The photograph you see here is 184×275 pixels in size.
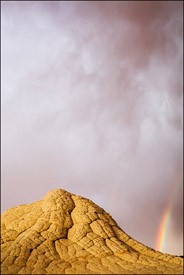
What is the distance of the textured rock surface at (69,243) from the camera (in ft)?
40.9

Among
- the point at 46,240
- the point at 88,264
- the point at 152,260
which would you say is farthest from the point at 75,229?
the point at 152,260

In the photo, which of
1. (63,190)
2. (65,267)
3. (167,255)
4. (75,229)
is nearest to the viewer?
(65,267)

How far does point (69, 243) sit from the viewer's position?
48.4 feet

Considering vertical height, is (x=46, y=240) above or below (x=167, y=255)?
above

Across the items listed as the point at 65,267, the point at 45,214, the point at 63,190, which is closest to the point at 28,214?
the point at 45,214

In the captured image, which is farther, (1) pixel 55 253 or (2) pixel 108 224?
(2) pixel 108 224

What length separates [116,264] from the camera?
12844mm

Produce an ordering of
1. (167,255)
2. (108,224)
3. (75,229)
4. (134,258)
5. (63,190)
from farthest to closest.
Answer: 1. (63,190)
2. (108,224)
3. (75,229)
4. (167,255)
5. (134,258)

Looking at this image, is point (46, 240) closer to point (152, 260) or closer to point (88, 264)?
point (88, 264)

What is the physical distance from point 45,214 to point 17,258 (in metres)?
3.75

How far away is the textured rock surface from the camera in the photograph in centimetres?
1246

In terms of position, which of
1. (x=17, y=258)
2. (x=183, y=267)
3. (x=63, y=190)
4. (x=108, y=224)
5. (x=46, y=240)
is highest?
(x=63, y=190)

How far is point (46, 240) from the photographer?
14430 millimetres

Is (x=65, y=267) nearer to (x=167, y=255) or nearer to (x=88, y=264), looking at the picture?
(x=88, y=264)
